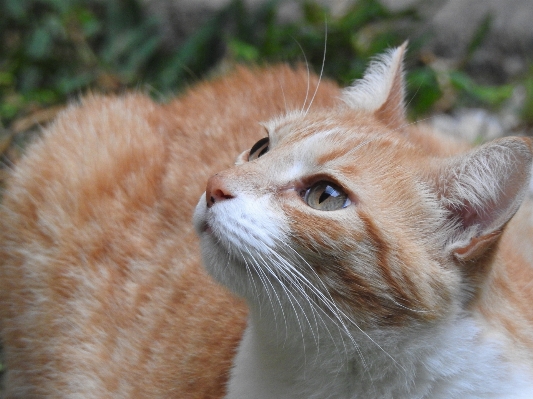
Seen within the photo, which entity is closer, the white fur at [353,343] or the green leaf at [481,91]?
the white fur at [353,343]

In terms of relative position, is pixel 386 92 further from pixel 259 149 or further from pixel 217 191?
pixel 217 191

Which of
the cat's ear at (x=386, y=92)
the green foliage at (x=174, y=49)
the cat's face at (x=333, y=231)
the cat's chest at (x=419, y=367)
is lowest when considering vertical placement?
the cat's chest at (x=419, y=367)

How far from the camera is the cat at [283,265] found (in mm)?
2041

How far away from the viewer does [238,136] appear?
135 inches

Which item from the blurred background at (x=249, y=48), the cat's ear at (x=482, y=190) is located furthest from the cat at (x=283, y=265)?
the blurred background at (x=249, y=48)

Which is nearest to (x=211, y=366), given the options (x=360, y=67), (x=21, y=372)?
(x=21, y=372)

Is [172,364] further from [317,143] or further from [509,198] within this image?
[509,198]

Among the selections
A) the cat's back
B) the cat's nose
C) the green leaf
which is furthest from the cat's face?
the green leaf

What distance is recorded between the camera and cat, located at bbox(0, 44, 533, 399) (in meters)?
2.04

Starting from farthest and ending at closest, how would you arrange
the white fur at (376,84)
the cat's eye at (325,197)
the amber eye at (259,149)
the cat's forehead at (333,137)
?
the white fur at (376,84) → the amber eye at (259,149) → the cat's forehead at (333,137) → the cat's eye at (325,197)

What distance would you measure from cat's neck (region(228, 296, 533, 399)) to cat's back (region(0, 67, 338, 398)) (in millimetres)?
583

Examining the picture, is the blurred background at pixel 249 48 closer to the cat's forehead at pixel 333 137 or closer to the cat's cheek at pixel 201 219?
the cat's forehead at pixel 333 137

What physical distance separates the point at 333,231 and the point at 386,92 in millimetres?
852

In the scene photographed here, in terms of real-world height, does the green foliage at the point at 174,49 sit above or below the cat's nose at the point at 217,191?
above
